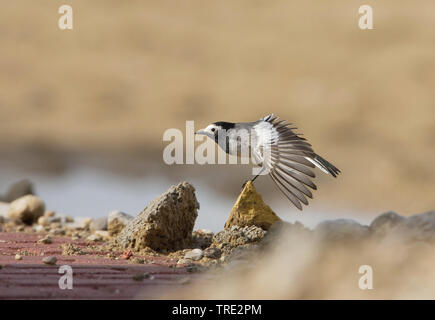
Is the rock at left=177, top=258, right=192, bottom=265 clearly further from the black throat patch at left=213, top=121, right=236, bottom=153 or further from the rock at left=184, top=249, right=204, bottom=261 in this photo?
the black throat patch at left=213, top=121, right=236, bottom=153

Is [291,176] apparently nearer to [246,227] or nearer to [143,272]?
[246,227]

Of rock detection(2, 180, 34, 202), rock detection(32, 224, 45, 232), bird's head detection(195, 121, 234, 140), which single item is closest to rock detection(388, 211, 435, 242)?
bird's head detection(195, 121, 234, 140)

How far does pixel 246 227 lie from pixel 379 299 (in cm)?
199

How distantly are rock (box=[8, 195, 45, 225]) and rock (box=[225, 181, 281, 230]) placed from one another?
395cm

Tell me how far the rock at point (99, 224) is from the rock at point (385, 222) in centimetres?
391

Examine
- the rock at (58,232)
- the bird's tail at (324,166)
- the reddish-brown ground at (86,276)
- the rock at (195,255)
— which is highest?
the bird's tail at (324,166)

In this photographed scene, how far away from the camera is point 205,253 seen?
5320 mm

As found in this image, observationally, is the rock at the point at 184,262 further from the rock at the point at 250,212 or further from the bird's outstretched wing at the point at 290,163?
the bird's outstretched wing at the point at 290,163

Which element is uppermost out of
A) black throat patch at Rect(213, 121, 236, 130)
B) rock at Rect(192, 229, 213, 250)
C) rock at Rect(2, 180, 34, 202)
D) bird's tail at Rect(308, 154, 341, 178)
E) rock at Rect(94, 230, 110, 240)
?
black throat patch at Rect(213, 121, 236, 130)

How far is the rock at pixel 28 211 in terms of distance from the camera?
8648 mm

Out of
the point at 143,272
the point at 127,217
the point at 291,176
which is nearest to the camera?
the point at 143,272

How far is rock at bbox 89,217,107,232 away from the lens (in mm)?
7590

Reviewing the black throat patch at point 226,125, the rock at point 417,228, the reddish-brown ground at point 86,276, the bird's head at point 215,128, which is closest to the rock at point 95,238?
the reddish-brown ground at point 86,276
